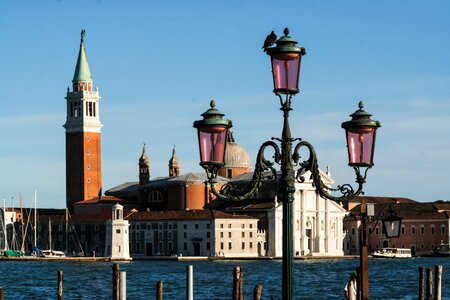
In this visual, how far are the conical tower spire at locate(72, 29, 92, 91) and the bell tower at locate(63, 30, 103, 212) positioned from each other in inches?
4.1

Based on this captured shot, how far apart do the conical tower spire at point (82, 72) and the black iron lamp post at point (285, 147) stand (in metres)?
92.8

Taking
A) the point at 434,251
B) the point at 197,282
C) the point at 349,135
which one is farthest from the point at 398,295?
the point at 434,251

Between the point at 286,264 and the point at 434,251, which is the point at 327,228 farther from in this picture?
the point at 286,264

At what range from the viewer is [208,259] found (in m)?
90.3

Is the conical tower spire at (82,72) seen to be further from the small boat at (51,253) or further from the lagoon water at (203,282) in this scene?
the lagoon water at (203,282)

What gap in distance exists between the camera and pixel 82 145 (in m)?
99.2

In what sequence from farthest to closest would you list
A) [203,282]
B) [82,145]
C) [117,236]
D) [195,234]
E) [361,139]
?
[82,145] < [195,234] < [117,236] < [203,282] < [361,139]

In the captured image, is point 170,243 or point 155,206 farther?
point 155,206

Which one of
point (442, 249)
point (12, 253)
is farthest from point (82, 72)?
point (442, 249)

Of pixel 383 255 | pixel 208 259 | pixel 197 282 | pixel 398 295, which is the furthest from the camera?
pixel 383 255

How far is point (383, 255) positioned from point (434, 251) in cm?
772

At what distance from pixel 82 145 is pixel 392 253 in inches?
998

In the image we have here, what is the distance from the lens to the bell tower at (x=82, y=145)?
99.2 meters

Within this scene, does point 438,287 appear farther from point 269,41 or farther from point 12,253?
point 12,253
